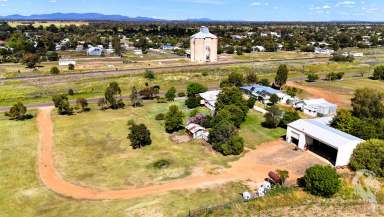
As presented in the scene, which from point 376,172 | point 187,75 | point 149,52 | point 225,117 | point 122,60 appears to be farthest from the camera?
point 149,52

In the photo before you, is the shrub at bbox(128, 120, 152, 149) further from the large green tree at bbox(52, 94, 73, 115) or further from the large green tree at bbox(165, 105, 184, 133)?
the large green tree at bbox(52, 94, 73, 115)

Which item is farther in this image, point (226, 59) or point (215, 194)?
point (226, 59)

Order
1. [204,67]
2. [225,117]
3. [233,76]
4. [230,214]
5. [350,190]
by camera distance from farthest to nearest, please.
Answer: [204,67] → [233,76] → [225,117] → [350,190] → [230,214]

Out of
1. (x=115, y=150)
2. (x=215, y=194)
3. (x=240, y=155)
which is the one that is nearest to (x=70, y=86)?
(x=115, y=150)

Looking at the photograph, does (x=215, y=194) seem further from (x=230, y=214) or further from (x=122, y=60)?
(x=122, y=60)

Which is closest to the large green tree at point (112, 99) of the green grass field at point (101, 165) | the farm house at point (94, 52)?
the green grass field at point (101, 165)

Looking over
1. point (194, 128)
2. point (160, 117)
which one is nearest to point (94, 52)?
point (160, 117)

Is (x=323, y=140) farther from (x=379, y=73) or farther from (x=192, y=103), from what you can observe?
(x=379, y=73)

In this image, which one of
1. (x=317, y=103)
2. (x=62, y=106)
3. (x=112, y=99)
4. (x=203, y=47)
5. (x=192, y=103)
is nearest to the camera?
(x=62, y=106)
